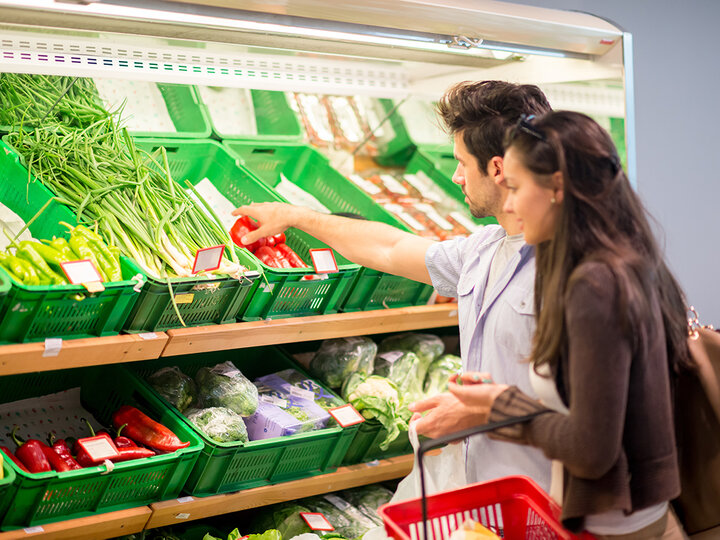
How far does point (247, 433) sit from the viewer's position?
2889 mm

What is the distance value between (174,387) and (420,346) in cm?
127

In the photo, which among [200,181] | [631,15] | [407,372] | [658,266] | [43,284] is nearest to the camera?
[658,266]

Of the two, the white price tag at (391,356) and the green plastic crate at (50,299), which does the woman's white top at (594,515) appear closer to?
the green plastic crate at (50,299)

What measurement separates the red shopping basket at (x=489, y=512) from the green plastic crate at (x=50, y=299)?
111 cm

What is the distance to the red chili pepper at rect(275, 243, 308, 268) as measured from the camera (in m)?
2.99

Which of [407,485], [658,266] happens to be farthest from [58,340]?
[658,266]

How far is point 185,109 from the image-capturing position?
136 inches

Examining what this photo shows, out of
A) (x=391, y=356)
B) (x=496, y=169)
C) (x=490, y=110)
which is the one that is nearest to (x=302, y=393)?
(x=391, y=356)

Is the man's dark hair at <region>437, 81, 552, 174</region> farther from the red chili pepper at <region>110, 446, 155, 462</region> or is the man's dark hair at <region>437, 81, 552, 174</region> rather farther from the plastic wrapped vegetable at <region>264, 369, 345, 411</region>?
the red chili pepper at <region>110, 446, 155, 462</region>

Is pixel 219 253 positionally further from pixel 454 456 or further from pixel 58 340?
pixel 454 456

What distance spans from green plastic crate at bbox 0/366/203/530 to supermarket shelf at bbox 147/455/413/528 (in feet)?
0.19

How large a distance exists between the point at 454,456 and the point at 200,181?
1.65 m

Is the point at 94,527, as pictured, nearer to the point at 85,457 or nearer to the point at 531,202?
the point at 85,457

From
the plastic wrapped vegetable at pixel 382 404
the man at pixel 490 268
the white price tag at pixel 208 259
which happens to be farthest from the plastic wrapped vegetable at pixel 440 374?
the white price tag at pixel 208 259
